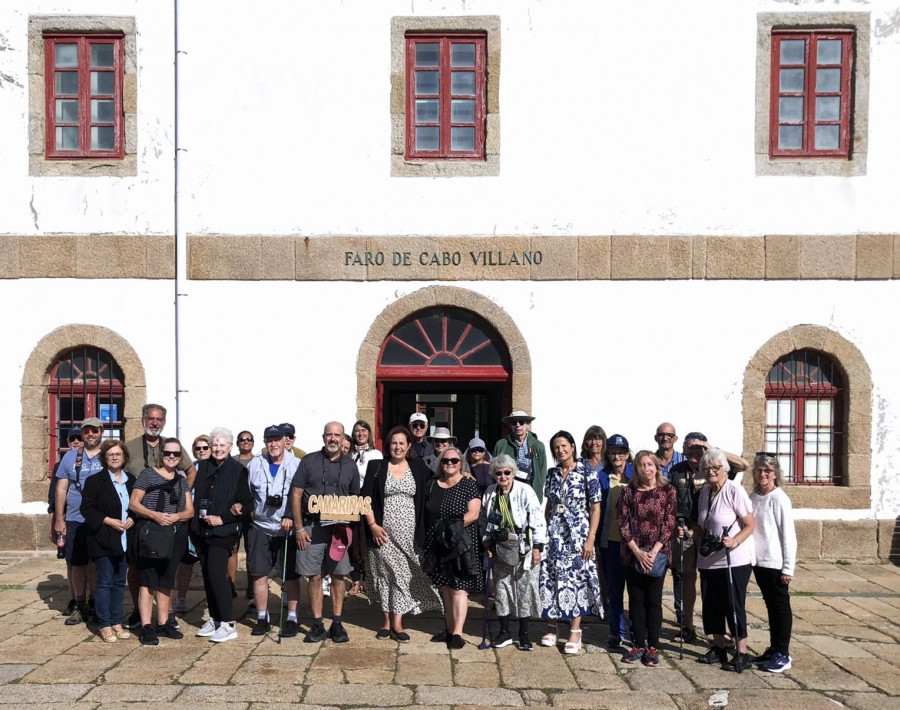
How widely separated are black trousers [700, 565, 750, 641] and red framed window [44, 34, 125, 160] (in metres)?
7.59

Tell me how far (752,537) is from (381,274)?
16.6ft

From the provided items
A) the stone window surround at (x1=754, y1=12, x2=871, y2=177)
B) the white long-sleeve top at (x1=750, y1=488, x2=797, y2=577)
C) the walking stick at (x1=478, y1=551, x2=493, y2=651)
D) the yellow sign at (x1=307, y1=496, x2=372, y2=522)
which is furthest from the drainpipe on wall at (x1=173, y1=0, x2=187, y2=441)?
the stone window surround at (x1=754, y1=12, x2=871, y2=177)

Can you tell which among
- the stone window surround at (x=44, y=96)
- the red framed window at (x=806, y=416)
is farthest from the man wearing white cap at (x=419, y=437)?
the stone window surround at (x=44, y=96)

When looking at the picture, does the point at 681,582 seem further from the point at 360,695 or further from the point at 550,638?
the point at 360,695

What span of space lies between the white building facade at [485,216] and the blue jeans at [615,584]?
297 cm

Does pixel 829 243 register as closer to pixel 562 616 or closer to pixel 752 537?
pixel 752 537

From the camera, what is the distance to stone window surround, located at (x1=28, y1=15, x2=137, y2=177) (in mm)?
9844

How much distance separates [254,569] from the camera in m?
7.11

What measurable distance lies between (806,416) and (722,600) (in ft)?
14.4

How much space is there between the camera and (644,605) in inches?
255

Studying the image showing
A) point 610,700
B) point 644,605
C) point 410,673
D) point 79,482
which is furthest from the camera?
point 79,482

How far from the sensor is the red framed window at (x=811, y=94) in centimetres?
984

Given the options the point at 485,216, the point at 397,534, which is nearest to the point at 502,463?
the point at 397,534

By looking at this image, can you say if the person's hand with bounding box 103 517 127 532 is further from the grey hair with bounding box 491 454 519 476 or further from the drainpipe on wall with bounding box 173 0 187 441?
the drainpipe on wall with bounding box 173 0 187 441
